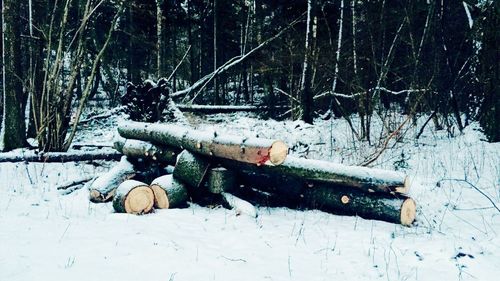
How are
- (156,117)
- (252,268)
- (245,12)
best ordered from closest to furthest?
1. (252,268)
2. (156,117)
3. (245,12)

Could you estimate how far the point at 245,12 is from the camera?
81.7 ft

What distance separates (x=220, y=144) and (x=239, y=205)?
0.89m


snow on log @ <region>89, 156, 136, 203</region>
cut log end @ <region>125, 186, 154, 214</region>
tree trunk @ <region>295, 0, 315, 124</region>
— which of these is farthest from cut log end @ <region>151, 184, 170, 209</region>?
tree trunk @ <region>295, 0, 315, 124</region>

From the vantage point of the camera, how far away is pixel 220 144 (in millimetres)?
5871

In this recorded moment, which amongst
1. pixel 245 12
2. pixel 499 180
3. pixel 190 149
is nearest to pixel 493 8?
pixel 499 180

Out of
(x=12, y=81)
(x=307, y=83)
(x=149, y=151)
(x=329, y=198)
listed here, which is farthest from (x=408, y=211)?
(x=12, y=81)

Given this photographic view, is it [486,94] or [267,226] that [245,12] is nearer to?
[486,94]

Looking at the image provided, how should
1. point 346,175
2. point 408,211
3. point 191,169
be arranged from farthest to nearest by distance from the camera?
point 191,169 → point 346,175 → point 408,211

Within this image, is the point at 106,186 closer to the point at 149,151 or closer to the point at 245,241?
the point at 149,151

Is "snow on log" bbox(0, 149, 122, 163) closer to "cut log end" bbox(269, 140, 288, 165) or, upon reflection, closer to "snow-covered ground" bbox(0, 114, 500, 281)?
"snow-covered ground" bbox(0, 114, 500, 281)

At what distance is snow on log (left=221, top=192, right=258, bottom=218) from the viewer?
552cm

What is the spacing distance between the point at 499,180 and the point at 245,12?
20.4m

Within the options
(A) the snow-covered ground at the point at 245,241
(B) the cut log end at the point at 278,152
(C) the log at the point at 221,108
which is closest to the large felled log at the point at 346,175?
(B) the cut log end at the point at 278,152

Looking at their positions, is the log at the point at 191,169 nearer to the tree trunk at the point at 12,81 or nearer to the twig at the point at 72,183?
A: the twig at the point at 72,183
